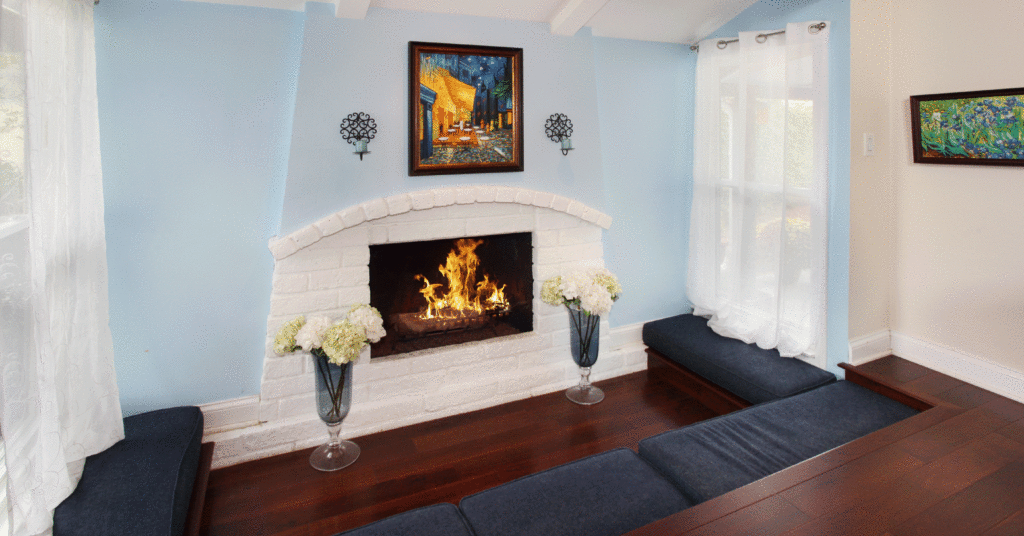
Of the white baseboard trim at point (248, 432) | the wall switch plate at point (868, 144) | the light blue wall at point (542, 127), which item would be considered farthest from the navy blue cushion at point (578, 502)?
the wall switch plate at point (868, 144)

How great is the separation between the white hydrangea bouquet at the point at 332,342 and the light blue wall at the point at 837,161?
244 cm

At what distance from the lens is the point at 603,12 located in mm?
3086

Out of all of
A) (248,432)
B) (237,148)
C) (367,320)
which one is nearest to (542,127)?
(367,320)

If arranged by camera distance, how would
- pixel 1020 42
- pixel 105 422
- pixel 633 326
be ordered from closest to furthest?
pixel 105 422 → pixel 1020 42 → pixel 633 326

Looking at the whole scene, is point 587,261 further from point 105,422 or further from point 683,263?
point 105,422

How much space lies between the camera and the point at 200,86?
246 centimetres

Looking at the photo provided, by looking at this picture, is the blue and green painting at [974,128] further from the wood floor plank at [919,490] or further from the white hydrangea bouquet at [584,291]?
the white hydrangea bouquet at [584,291]

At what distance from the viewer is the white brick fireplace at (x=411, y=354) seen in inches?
106

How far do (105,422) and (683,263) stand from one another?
3.41 metres

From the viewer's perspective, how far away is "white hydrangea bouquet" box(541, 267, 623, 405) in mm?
3059

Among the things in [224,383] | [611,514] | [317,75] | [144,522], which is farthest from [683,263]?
[144,522]

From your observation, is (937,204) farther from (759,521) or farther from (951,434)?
(759,521)

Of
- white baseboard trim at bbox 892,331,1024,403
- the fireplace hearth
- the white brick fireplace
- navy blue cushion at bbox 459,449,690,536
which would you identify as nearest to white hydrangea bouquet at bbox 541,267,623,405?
the white brick fireplace

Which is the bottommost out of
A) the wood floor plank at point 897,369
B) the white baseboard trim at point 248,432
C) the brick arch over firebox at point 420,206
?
the white baseboard trim at point 248,432
